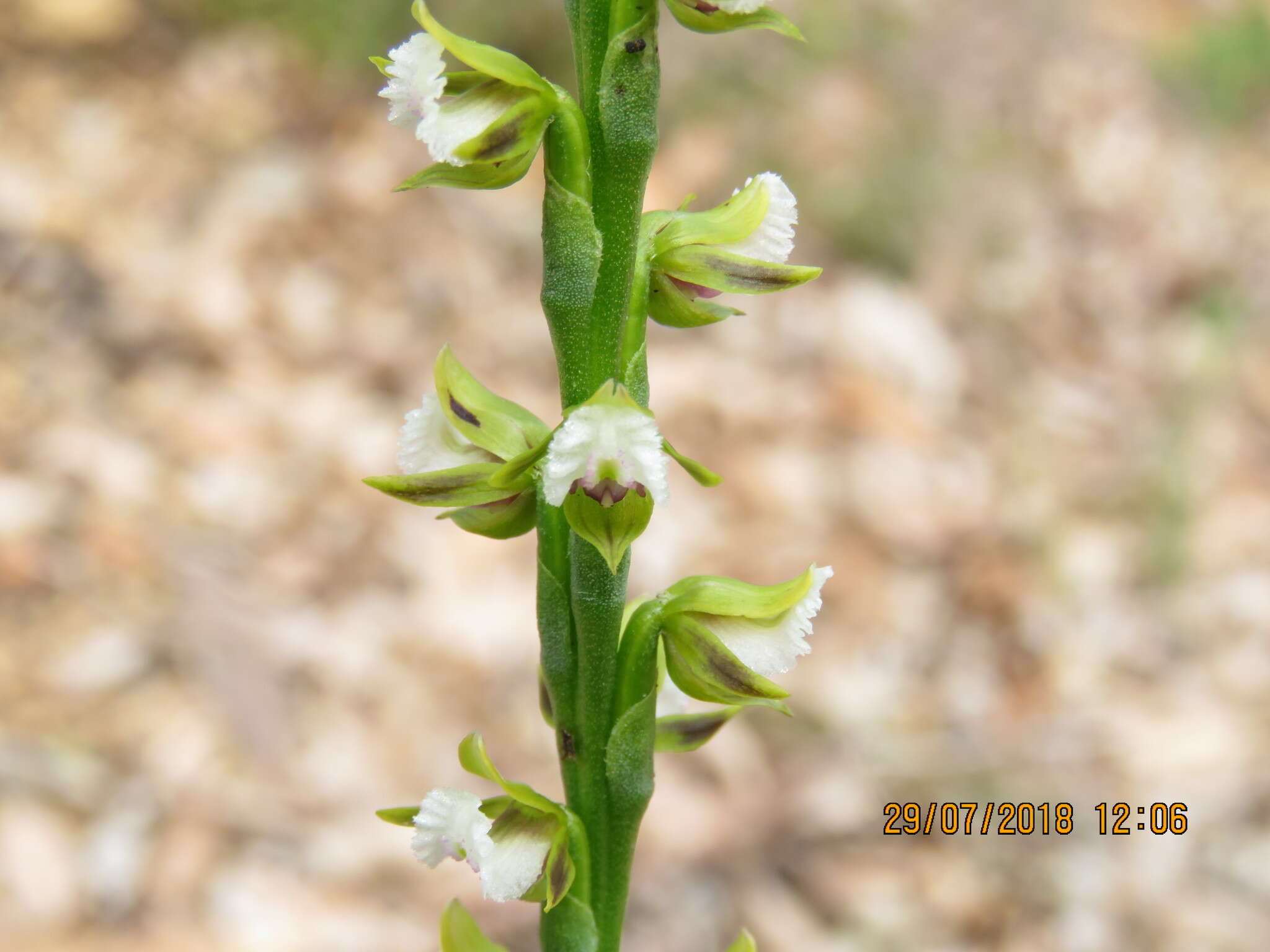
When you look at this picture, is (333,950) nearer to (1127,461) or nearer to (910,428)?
(910,428)

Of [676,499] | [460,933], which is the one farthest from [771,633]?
[676,499]

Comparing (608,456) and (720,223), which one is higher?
(720,223)

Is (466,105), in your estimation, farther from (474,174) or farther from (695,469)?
(695,469)

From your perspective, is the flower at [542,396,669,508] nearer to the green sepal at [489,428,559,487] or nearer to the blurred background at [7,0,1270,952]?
the green sepal at [489,428,559,487]

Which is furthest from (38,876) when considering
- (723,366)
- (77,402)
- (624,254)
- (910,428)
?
(910,428)

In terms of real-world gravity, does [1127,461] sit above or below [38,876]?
below
